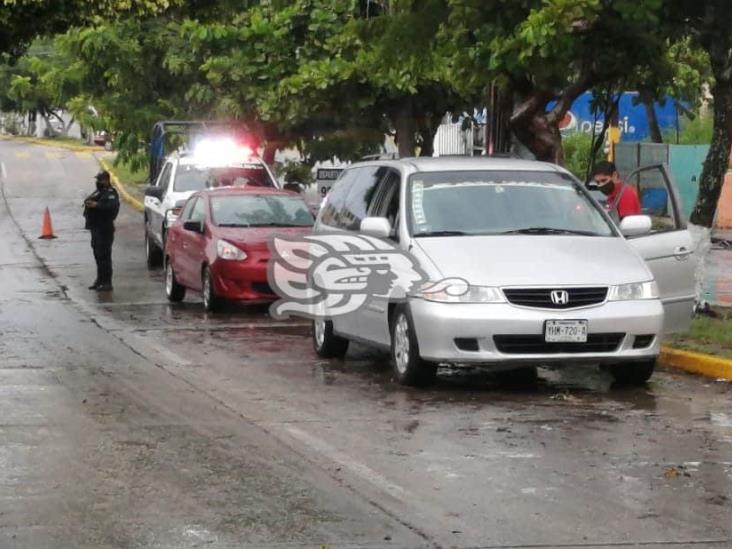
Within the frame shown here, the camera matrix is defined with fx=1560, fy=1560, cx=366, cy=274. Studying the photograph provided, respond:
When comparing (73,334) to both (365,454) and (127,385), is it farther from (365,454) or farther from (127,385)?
(365,454)

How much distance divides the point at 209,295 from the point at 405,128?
9220mm

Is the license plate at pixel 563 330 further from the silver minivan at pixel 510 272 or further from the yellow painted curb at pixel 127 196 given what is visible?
the yellow painted curb at pixel 127 196

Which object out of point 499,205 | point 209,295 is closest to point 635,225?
point 499,205

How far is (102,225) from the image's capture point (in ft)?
72.2

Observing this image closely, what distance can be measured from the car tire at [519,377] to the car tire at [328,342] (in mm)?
1688

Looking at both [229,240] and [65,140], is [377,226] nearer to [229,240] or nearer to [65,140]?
[229,240]

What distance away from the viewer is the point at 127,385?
12.4 meters

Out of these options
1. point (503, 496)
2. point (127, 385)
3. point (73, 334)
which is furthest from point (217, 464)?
point (73, 334)

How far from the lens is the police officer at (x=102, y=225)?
71.9 feet

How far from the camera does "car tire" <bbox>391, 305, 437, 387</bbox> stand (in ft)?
39.4

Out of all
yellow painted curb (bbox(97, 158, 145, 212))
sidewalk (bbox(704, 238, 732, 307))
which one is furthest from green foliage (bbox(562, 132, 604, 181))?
yellow painted curb (bbox(97, 158, 145, 212))

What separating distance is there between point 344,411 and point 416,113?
1683 cm

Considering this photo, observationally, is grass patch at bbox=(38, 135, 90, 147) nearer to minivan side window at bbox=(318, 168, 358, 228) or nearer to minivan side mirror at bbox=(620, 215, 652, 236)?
minivan side window at bbox=(318, 168, 358, 228)

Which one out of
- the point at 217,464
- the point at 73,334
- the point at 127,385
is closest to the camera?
the point at 217,464
